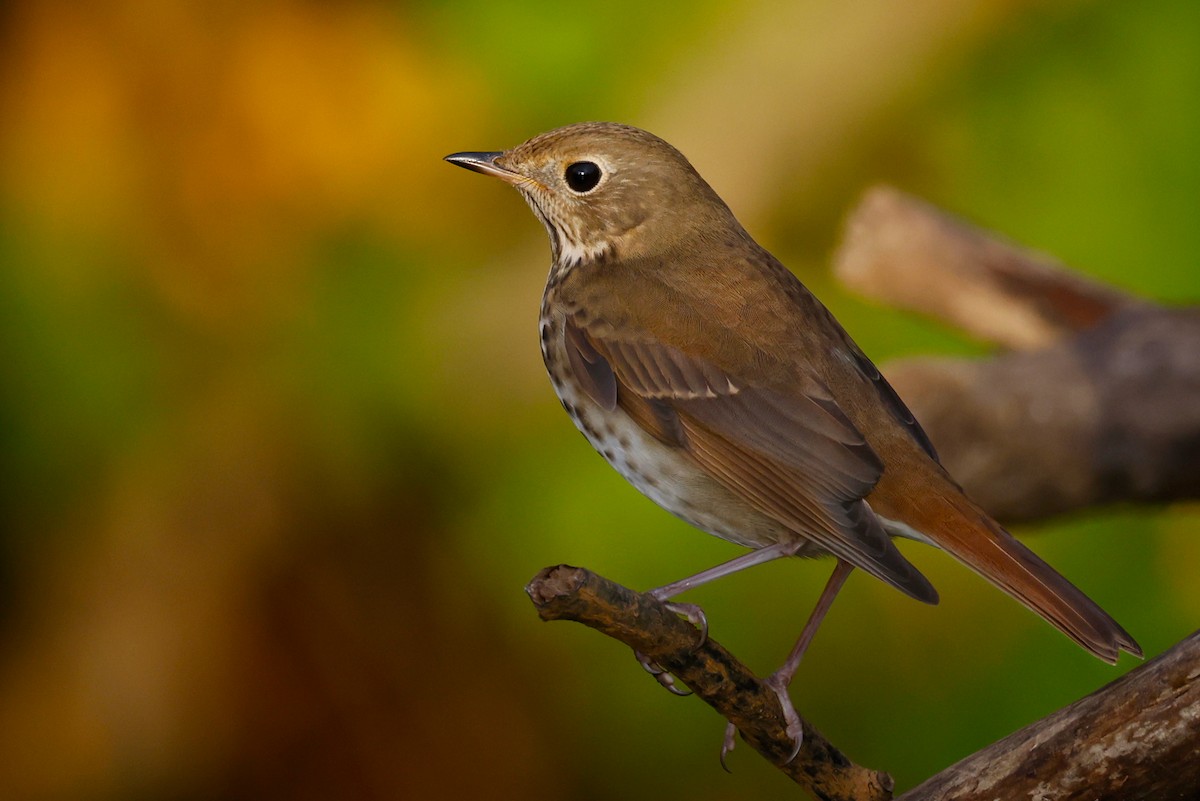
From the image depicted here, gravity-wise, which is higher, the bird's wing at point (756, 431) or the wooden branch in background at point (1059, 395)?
the bird's wing at point (756, 431)

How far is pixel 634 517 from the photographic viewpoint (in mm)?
2879

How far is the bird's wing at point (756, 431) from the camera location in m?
1.71

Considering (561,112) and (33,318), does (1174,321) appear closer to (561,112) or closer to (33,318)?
(561,112)

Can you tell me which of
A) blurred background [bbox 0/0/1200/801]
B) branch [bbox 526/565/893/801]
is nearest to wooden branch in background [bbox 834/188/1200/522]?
blurred background [bbox 0/0/1200/801]

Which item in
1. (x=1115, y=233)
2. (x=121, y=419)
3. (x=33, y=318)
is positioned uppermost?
(x=33, y=318)

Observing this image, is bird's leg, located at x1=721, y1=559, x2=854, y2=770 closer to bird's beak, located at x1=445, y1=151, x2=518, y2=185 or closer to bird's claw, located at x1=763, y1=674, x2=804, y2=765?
bird's claw, located at x1=763, y1=674, x2=804, y2=765

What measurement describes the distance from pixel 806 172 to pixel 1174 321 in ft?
2.84

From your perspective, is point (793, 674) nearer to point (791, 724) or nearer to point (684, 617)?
point (791, 724)

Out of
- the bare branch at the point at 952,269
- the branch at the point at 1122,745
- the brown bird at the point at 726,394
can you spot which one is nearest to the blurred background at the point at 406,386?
the bare branch at the point at 952,269

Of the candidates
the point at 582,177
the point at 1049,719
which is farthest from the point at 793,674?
the point at 582,177

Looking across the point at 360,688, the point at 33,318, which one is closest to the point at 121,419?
the point at 33,318

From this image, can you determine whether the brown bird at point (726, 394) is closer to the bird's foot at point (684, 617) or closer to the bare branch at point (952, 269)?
the bird's foot at point (684, 617)

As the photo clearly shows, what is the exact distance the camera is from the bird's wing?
1.71m

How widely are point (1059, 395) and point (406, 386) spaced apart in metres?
1.41
